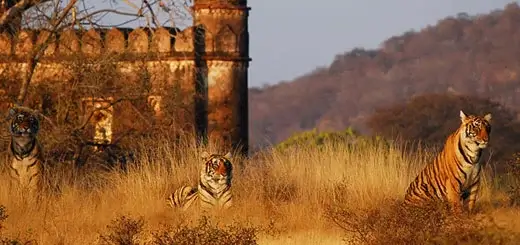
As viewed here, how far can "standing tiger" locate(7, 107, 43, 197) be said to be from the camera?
15.7m

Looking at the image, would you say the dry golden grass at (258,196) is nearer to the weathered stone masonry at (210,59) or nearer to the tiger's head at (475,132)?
the tiger's head at (475,132)

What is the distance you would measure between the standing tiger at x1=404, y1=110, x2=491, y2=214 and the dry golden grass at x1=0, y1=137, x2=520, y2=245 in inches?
11.4

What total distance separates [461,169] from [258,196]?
2585 mm

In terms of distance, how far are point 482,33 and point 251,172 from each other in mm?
68519

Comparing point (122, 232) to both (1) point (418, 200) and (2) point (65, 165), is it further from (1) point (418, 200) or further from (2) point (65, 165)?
(2) point (65, 165)

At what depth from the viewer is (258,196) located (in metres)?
14.7

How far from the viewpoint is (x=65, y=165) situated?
1948 centimetres

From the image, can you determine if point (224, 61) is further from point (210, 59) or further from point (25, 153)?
point (25, 153)

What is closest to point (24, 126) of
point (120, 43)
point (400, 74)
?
point (120, 43)

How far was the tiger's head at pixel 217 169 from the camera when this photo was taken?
13.9 metres

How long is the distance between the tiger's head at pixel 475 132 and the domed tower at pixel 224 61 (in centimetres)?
1406

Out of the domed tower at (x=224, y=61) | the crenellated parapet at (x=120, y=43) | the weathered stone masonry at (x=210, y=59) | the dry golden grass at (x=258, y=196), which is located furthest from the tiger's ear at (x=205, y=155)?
the domed tower at (x=224, y=61)

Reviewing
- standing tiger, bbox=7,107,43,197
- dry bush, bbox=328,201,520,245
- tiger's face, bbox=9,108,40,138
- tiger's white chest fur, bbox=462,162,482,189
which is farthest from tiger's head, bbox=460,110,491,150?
tiger's face, bbox=9,108,40,138

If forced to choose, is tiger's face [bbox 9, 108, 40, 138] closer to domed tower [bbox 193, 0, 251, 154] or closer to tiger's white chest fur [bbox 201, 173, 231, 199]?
tiger's white chest fur [bbox 201, 173, 231, 199]
